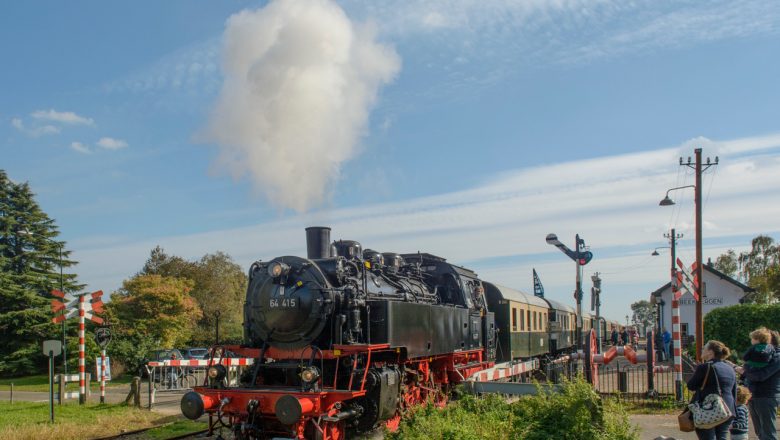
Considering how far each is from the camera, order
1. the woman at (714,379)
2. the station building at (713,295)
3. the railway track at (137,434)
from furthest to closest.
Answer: the station building at (713,295)
the railway track at (137,434)
the woman at (714,379)

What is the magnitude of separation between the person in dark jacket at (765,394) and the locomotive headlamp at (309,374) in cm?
526

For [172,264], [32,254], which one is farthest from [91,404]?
[172,264]

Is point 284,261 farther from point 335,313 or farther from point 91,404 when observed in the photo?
point 91,404

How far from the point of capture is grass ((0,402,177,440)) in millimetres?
10758

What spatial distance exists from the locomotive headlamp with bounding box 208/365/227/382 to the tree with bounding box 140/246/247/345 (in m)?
27.9

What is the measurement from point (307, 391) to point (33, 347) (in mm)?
26103

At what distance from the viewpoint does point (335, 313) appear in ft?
31.1

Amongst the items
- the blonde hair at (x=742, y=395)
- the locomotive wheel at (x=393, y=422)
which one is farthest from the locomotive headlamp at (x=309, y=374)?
the blonde hair at (x=742, y=395)

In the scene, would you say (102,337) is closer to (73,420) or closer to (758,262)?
(73,420)

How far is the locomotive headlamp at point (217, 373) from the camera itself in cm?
927

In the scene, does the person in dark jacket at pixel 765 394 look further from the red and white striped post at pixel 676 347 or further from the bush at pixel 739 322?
the bush at pixel 739 322

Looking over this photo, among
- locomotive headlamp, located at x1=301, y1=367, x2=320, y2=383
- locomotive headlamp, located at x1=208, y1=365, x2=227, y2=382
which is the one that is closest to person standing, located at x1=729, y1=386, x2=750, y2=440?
locomotive headlamp, located at x1=301, y1=367, x2=320, y2=383

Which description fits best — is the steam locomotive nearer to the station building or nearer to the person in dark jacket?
the person in dark jacket

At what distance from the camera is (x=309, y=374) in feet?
27.5
